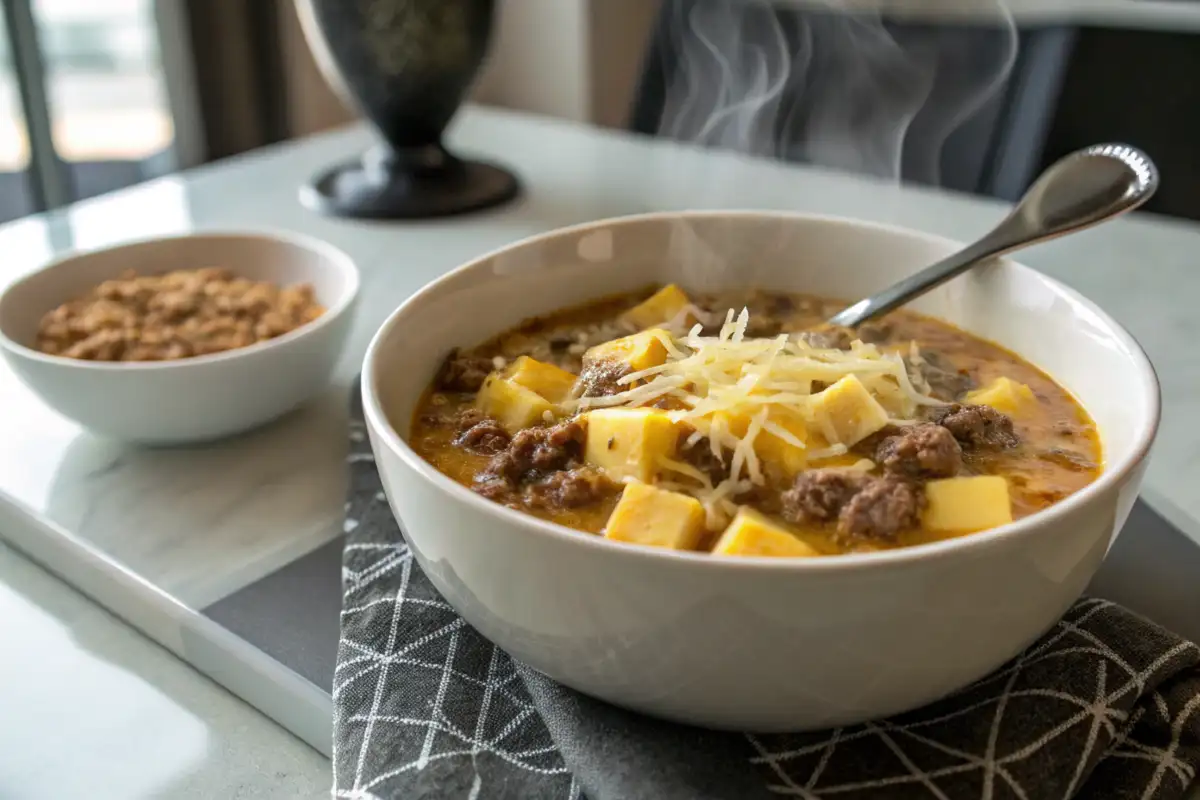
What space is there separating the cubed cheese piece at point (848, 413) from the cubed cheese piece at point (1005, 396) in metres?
0.14

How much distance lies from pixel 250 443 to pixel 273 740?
16.6 inches

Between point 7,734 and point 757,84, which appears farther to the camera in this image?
point 757,84

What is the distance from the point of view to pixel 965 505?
789 mm

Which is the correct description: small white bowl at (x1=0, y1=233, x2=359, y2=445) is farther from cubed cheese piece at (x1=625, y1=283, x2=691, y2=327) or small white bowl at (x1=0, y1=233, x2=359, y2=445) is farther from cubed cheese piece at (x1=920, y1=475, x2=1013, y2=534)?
cubed cheese piece at (x1=920, y1=475, x2=1013, y2=534)

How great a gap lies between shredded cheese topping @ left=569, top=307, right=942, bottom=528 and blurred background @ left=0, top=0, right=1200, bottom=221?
1.34 meters

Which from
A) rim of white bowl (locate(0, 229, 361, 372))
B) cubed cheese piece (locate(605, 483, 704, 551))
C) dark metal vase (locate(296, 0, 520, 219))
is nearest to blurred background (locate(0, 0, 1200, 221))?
dark metal vase (locate(296, 0, 520, 219))

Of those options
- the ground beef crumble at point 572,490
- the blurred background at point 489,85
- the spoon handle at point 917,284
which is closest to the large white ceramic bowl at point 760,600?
the ground beef crumble at point 572,490

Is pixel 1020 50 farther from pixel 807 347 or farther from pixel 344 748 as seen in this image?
pixel 344 748

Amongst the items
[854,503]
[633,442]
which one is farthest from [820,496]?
[633,442]

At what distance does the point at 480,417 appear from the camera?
3.14 feet

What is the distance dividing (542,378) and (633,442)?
20 cm

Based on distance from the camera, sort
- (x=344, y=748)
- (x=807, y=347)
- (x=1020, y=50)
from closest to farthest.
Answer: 1. (x=344, y=748)
2. (x=807, y=347)
3. (x=1020, y=50)

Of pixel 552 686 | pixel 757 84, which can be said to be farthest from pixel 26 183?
pixel 552 686

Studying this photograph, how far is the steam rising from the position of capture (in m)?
2.43
